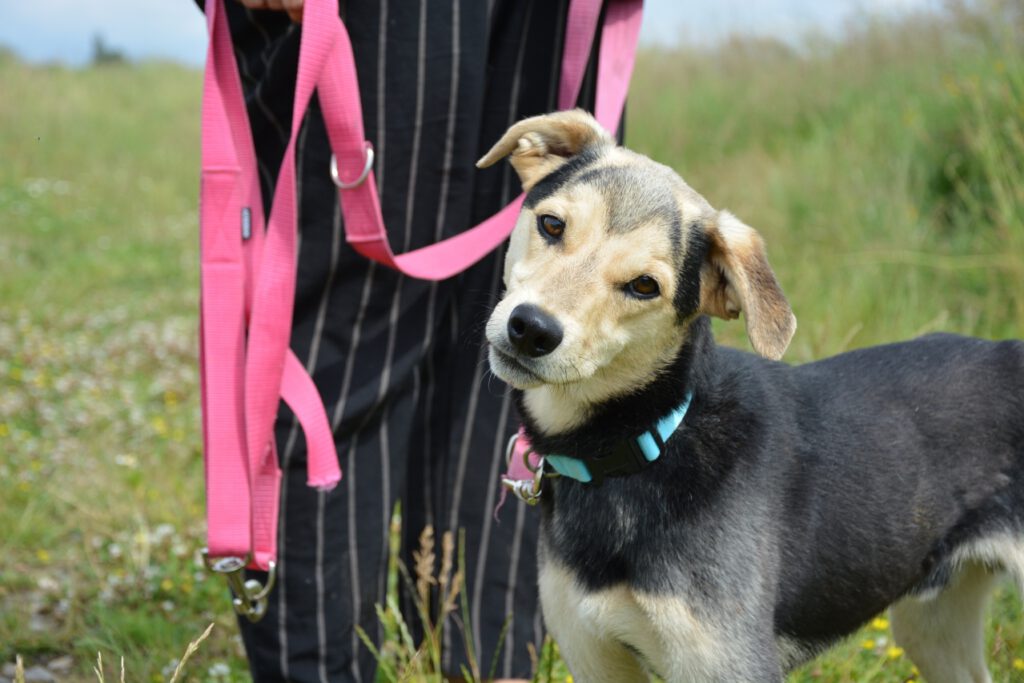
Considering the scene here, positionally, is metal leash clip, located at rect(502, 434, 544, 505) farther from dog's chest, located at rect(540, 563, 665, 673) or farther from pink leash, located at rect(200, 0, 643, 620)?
pink leash, located at rect(200, 0, 643, 620)

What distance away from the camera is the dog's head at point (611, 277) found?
7.23ft

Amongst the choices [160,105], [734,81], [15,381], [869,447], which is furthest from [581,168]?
[160,105]

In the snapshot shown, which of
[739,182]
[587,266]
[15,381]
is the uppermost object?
[587,266]

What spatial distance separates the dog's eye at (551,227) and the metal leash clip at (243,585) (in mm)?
1116

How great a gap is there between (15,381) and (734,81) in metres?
6.82

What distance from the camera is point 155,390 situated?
6.31 metres

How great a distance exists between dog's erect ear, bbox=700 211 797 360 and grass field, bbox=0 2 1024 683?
1401mm

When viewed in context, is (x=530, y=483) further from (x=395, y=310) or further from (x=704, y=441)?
(x=395, y=310)

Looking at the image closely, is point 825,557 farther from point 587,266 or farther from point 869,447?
point 587,266

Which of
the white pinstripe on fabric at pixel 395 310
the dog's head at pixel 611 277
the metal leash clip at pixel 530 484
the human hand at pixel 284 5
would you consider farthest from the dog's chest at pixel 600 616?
the human hand at pixel 284 5

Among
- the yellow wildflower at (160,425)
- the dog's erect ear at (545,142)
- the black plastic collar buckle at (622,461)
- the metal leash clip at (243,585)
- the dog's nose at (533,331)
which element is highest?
the dog's erect ear at (545,142)

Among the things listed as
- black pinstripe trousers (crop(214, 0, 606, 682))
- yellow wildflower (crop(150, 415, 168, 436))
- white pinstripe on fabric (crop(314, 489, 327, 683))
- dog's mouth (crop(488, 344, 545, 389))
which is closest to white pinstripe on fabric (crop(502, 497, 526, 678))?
black pinstripe trousers (crop(214, 0, 606, 682))

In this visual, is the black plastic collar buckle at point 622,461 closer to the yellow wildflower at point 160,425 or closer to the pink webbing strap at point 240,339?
the pink webbing strap at point 240,339

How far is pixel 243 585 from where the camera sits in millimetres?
2719
